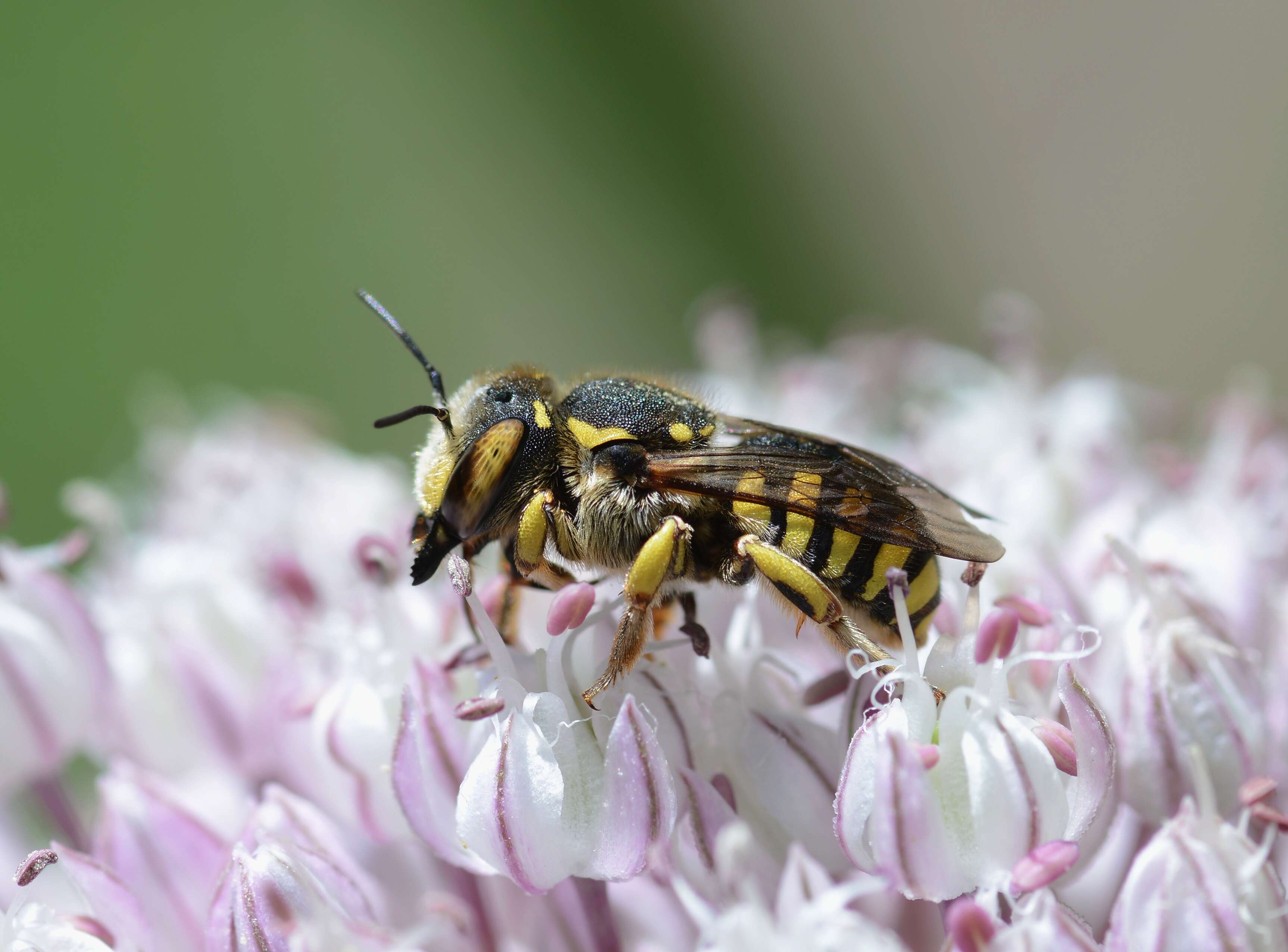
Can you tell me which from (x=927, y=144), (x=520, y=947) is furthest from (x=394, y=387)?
(x=520, y=947)

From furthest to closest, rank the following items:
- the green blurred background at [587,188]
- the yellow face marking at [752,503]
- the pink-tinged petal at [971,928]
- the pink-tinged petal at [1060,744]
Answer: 1. the green blurred background at [587,188]
2. the yellow face marking at [752,503]
3. the pink-tinged petal at [1060,744]
4. the pink-tinged petal at [971,928]

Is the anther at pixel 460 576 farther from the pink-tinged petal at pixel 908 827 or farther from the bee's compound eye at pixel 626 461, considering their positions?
the pink-tinged petal at pixel 908 827

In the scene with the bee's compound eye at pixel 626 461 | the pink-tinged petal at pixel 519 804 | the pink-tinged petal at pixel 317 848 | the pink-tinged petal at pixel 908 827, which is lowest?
the pink-tinged petal at pixel 317 848

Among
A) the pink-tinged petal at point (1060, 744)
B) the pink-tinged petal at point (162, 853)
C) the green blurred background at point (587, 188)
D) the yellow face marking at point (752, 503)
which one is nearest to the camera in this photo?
the pink-tinged petal at point (1060, 744)

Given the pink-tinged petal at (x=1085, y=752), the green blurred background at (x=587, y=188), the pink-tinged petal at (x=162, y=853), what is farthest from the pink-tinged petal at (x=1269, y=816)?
the green blurred background at (x=587, y=188)

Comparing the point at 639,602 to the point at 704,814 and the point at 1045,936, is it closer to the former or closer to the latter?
the point at 704,814

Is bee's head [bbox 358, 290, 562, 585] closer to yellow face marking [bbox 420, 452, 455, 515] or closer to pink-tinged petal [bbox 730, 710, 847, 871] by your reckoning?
yellow face marking [bbox 420, 452, 455, 515]

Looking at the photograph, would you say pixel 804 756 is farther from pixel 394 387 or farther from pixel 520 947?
pixel 394 387
